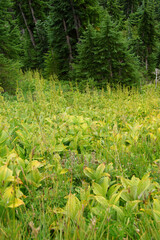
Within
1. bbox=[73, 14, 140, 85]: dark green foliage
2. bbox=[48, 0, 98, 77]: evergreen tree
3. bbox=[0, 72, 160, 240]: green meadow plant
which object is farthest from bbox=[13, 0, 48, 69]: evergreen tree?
bbox=[0, 72, 160, 240]: green meadow plant

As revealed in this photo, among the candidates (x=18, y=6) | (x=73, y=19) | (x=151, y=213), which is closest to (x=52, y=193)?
(x=151, y=213)

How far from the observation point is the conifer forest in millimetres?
1125

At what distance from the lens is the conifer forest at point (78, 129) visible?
113 cm

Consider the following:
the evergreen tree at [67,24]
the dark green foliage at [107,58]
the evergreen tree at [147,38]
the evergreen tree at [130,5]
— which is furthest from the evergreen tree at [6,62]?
the evergreen tree at [130,5]

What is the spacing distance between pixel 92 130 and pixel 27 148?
1117mm

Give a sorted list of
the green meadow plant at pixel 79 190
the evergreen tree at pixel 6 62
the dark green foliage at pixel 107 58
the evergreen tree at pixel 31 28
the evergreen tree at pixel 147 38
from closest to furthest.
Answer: the green meadow plant at pixel 79 190, the evergreen tree at pixel 6 62, the dark green foliage at pixel 107 58, the evergreen tree at pixel 147 38, the evergreen tree at pixel 31 28

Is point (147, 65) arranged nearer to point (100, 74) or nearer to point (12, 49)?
point (100, 74)

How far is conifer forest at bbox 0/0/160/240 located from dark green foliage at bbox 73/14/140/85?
0.18ft

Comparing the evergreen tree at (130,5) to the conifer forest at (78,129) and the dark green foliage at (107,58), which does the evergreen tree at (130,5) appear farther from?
the dark green foliage at (107,58)

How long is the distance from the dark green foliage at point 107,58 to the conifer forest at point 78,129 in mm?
56

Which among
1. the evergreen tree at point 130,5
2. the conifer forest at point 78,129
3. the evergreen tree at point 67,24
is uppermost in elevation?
the evergreen tree at point 130,5

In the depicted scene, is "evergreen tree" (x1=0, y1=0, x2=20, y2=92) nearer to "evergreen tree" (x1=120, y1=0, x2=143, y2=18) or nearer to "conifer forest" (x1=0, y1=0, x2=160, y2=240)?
"conifer forest" (x1=0, y1=0, x2=160, y2=240)

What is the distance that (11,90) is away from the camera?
871cm

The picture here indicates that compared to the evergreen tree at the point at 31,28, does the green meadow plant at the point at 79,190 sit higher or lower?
lower
